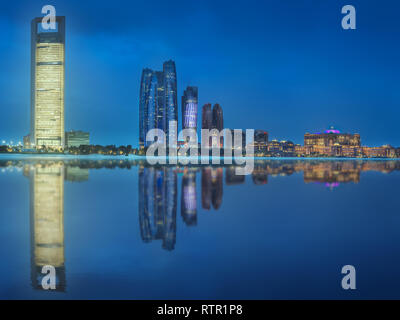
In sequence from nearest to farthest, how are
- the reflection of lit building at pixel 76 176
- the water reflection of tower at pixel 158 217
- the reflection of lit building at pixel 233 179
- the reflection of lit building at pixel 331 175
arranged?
the water reflection of tower at pixel 158 217
the reflection of lit building at pixel 233 179
the reflection of lit building at pixel 76 176
the reflection of lit building at pixel 331 175

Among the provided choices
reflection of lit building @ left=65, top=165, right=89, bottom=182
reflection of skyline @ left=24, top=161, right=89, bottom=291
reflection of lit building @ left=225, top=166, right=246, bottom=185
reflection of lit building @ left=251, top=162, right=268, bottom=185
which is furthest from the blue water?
reflection of lit building @ left=251, top=162, right=268, bottom=185

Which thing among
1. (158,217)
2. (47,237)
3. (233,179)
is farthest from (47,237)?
(233,179)

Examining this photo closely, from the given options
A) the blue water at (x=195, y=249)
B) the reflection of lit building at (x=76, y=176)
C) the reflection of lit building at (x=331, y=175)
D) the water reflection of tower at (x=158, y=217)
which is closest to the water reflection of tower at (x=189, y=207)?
the blue water at (x=195, y=249)

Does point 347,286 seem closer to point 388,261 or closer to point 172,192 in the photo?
point 388,261

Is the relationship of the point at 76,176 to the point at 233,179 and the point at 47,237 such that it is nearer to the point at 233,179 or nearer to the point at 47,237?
the point at 233,179

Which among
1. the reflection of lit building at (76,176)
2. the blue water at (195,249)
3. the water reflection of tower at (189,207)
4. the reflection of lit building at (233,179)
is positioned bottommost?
the blue water at (195,249)

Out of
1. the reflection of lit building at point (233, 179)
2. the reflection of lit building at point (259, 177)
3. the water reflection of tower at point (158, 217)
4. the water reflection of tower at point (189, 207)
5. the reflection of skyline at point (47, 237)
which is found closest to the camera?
the reflection of skyline at point (47, 237)

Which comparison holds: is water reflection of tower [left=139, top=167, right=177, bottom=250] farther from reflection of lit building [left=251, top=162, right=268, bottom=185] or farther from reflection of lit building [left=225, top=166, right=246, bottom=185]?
reflection of lit building [left=251, top=162, right=268, bottom=185]

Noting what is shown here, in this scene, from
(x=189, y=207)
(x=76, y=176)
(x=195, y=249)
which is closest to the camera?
(x=195, y=249)

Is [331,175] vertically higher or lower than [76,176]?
lower

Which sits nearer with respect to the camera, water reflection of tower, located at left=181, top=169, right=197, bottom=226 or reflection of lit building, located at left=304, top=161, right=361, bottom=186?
water reflection of tower, located at left=181, top=169, right=197, bottom=226

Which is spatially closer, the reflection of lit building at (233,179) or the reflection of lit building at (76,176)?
the reflection of lit building at (233,179)

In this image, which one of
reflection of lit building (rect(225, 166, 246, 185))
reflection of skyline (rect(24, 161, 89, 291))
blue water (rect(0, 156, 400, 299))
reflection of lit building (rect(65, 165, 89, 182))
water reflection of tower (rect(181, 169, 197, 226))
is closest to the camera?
blue water (rect(0, 156, 400, 299))

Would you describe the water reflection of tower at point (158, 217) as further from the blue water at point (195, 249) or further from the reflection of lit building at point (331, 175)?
the reflection of lit building at point (331, 175)
